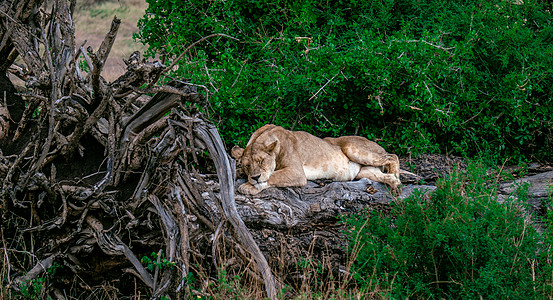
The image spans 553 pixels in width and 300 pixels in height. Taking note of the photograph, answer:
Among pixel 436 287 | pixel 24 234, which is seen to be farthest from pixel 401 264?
pixel 24 234

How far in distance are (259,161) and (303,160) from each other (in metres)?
0.69

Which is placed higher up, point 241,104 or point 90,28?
point 90,28

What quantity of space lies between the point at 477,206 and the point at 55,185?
4.14m

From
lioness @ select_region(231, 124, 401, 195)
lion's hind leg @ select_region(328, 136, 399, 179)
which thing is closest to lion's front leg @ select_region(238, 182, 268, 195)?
lioness @ select_region(231, 124, 401, 195)

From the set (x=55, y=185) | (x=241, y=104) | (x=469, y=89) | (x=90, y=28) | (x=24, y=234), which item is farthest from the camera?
(x=90, y=28)

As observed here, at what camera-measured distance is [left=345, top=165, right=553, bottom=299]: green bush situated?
519 cm

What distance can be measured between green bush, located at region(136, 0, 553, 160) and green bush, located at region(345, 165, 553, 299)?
277cm

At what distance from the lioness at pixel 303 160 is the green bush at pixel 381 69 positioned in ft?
3.81

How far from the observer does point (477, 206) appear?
19.2 ft

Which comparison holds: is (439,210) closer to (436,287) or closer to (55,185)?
(436,287)

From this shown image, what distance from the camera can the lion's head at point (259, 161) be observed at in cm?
650

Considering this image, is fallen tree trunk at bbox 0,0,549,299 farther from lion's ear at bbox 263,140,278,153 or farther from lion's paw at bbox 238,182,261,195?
lion's ear at bbox 263,140,278,153

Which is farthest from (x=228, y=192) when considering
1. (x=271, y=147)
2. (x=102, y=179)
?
(x=271, y=147)

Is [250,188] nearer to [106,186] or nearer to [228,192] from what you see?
[106,186]
